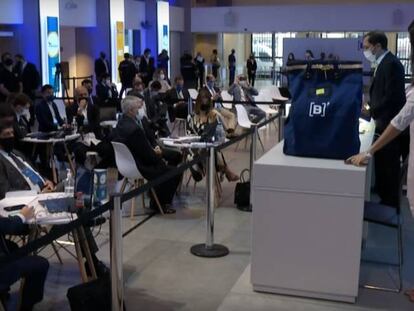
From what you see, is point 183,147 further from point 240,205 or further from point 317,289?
point 317,289

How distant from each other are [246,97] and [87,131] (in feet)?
16.6

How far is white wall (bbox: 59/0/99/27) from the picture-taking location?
18.6m

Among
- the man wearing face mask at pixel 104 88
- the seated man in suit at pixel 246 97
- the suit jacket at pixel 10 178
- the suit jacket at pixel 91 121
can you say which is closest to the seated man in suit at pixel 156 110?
the suit jacket at pixel 91 121

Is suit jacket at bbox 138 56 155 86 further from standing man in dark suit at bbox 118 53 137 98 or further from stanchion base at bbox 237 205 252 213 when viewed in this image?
stanchion base at bbox 237 205 252 213

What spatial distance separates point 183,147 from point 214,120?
0.97 m

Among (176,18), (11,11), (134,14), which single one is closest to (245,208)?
(11,11)

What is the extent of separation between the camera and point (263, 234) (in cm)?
400

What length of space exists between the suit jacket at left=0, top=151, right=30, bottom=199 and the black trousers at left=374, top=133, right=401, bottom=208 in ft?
10.1

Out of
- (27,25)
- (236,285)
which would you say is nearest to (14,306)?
(236,285)

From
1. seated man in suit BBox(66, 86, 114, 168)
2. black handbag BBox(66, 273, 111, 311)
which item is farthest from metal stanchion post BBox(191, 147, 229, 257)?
seated man in suit BBox(66, 86, 114, 168)

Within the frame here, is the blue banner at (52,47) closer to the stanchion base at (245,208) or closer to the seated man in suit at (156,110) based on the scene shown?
the seated man in suit at (156,110)

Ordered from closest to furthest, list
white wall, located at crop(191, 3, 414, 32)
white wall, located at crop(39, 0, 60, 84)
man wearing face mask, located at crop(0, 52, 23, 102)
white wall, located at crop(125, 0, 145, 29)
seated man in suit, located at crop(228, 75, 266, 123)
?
seated man in suit, located at crop(228, 75, 266, 123)
man wearing face mask, located at crop(0, 52, 23, 102)
white wall, located at crop(39, 0, 60, 84)
white wall, located at crop(125, 0, 145, 29)
white wall, located at crop(191, 3, 414, 32)

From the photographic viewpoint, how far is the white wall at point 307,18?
23766 millimetres

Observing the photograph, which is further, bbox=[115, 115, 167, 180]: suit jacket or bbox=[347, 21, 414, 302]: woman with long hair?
bbox=[115, 115, 167, 180]: suit jacket
